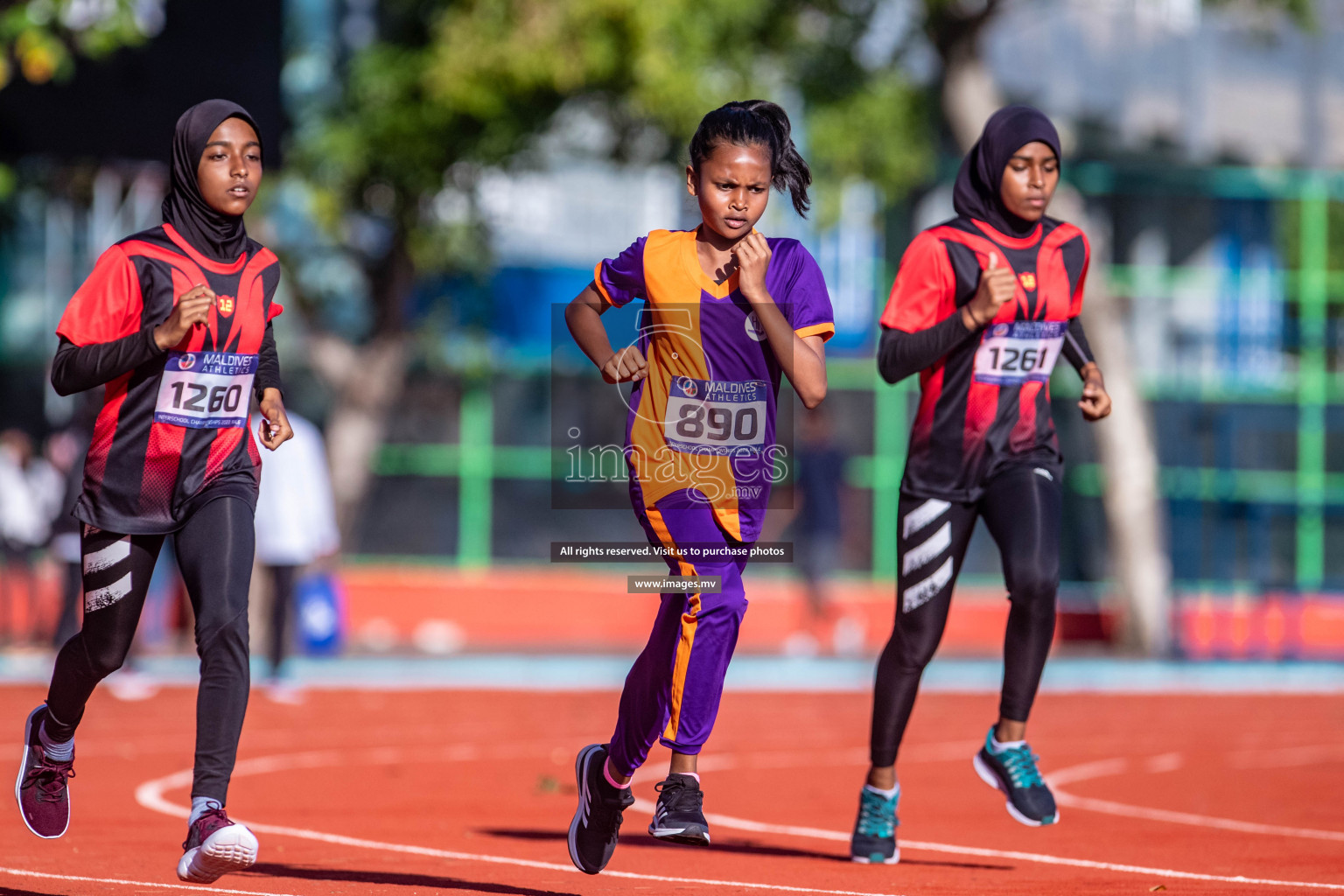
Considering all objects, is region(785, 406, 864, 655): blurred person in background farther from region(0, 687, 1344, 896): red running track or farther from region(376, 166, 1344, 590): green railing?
region(376, 166, 1344, 590): green railing

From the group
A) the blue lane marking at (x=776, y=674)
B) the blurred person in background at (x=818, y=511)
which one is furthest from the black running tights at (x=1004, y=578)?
the blurred person in background at (x=818, y=511)

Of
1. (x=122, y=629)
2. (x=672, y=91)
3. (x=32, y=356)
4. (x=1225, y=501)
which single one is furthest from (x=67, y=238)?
(x=122, y=629)

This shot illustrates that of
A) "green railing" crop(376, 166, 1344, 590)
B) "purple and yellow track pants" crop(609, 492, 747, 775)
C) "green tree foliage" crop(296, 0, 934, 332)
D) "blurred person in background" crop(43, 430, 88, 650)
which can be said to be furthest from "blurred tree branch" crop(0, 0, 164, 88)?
"green railing" crop(376, 166, 1344, 590)

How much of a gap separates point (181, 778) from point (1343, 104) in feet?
63.0

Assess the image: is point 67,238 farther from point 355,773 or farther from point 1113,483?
point 355,773

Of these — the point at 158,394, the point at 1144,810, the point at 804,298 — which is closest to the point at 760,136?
the point at 804,298

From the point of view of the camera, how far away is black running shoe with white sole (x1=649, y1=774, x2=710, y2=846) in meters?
5.38

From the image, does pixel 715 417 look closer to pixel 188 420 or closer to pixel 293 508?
pixel 188 420

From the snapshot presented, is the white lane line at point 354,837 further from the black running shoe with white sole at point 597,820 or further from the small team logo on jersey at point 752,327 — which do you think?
the small team logo on jersey at point 752,327

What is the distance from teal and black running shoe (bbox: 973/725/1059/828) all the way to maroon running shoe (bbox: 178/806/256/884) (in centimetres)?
260

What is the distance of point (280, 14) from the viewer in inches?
538

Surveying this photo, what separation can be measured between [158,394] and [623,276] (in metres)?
1.39

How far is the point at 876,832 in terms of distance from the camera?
6.74 metres

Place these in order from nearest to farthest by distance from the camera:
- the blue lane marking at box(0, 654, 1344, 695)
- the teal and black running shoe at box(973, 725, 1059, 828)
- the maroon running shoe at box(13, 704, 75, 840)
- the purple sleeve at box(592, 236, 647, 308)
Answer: the purple sleeve at box(592, 236, 647, 308) → the maroon running shoe at box(13, 704, 75, 840) → the teal and black running shoe at box(973, 725, 1059, 828) → the blue lane marking at box(0, 654, 1344, 695)
